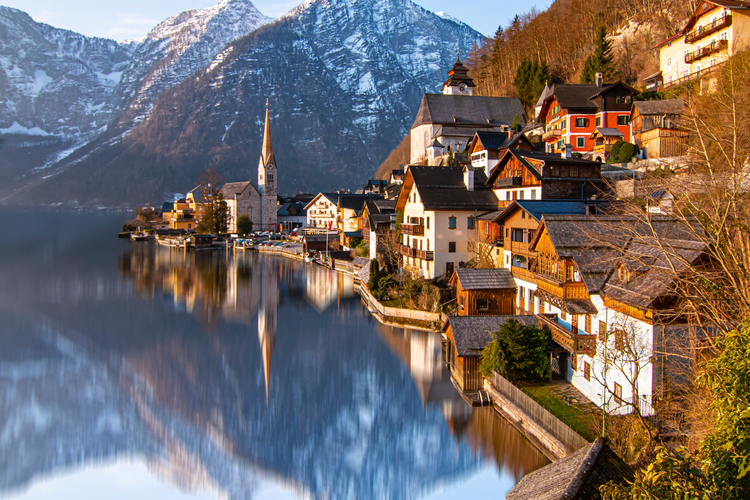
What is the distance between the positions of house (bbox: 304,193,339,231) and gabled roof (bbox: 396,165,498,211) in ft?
151

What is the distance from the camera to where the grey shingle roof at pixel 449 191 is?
34.0 m

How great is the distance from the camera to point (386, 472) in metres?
17.3

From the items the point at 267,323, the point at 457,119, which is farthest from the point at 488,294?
the point at 457,119

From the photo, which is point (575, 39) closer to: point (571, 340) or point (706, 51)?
point (706, 51)

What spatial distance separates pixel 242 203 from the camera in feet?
317

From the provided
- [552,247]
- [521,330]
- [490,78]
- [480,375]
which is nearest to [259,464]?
[480,375]

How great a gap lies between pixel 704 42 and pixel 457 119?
2983cm

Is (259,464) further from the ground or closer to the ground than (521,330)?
closer to the ground

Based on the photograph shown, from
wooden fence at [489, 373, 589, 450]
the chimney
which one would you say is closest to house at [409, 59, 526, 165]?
the chimney

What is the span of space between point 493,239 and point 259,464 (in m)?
18.0

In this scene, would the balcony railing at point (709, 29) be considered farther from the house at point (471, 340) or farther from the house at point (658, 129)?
the house at point (471, 340)

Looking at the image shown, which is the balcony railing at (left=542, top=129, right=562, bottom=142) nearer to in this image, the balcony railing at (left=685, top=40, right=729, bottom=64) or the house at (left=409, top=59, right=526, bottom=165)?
the balcony railing at (left=685, top=40, right=729, bottom=64)

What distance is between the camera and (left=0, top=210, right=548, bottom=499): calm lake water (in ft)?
56.3

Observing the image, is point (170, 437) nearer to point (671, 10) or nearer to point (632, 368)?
point (632, 368)
